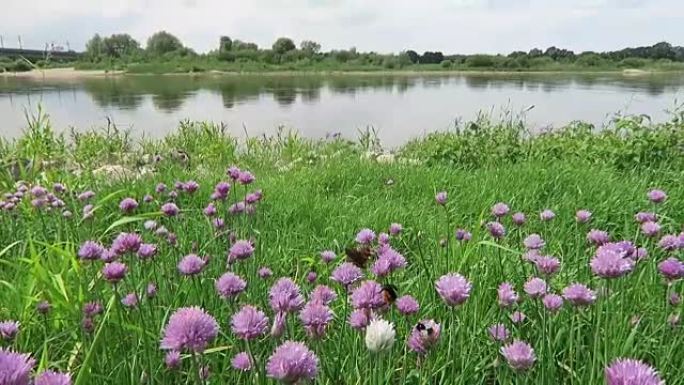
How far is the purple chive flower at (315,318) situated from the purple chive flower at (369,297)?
88 millimetres

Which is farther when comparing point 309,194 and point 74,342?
point 309,194

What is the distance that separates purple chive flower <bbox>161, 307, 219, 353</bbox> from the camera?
879mm

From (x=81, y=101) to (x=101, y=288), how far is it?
60.9 feet

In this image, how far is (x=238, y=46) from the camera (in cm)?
6081

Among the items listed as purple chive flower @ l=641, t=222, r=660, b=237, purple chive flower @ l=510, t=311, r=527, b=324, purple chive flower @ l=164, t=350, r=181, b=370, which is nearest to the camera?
purple chive flower @ l=164, t=350, r=181, b=370

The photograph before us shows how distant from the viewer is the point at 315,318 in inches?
41.9

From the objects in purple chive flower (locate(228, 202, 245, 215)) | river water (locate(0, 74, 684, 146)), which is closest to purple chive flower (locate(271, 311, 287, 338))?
purple chive flower (locate(228, 202, 245, 215))

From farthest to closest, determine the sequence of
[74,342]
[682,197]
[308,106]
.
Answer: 1. [308,106]
2. [682,197]
3. [74,342]

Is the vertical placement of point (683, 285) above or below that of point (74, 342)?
above

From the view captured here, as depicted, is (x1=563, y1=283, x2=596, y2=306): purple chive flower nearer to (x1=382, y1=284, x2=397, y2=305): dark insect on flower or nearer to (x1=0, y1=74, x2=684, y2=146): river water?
(x1=382, y1=284, x2=397, y2=305): dark insect on flower

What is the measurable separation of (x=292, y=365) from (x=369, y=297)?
0.37m

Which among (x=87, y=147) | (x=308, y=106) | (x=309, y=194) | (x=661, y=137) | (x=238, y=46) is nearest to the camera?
(x=309, y=194)

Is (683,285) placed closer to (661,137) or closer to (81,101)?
(661,137)

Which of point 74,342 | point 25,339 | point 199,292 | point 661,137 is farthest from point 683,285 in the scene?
point 661,137
